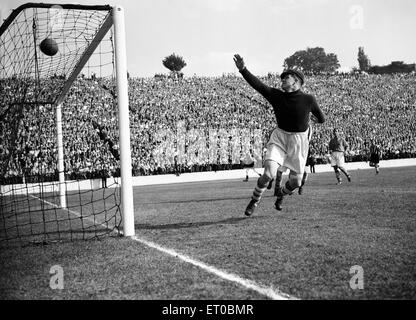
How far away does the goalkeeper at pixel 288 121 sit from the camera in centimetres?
690

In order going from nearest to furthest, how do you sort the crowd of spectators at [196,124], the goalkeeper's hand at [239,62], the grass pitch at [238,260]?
the grass pitch at [238,260] → the goalkeeper's hand at [239,62] → the crowd of spectators at [196,124]

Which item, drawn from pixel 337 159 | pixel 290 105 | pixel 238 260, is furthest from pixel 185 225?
pixel 337 159

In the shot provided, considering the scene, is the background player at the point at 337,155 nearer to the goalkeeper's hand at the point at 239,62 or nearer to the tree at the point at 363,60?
the goalkeeper's hand at the point at 239,62

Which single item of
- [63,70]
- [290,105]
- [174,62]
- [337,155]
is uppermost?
[174,62]

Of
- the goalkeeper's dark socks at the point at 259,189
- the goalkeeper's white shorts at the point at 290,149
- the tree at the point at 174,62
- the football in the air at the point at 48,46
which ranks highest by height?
the tree at the point at 174,62

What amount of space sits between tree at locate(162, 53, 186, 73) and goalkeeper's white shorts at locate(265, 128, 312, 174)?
75870 millimetres

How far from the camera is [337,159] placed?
16469mm

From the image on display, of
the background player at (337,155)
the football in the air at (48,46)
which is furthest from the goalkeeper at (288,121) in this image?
the background player at (337,155)

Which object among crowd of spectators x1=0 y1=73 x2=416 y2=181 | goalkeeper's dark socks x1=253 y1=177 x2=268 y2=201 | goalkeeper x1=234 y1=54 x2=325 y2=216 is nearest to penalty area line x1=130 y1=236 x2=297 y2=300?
goalkeeper's dark socks x1=253 y1=177 x2=268 y2=201

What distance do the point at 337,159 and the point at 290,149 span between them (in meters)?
9.98

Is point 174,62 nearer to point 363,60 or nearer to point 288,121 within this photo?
point 363,60

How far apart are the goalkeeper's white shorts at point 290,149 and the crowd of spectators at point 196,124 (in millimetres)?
15888

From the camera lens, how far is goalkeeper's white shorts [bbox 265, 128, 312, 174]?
708 centimetres
